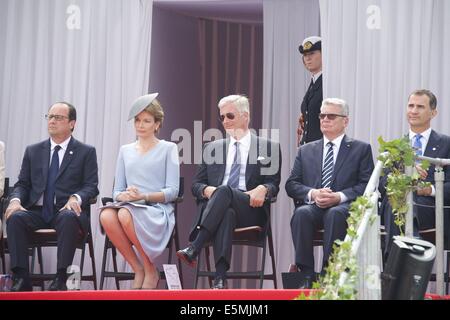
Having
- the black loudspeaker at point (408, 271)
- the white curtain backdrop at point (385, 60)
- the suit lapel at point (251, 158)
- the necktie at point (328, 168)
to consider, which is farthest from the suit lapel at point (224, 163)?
the black loudspeaker at point (408, 271)

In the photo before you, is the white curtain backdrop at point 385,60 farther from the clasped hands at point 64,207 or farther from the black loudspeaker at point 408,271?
the black loudspeaker at point 408,271

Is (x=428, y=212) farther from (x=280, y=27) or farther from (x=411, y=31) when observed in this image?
(x=280, y=27)

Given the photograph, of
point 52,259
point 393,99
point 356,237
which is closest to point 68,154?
point 52,259

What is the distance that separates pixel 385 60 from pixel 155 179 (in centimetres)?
232

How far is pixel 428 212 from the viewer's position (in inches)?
265

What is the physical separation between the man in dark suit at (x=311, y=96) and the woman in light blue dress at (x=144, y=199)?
1.27m

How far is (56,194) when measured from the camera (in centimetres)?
740

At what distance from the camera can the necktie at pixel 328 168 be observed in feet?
23.3

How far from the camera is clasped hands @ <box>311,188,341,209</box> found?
22.2ft

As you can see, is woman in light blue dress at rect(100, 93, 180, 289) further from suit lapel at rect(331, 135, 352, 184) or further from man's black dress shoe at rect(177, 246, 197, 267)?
suit lapel at rect(331, 135, 352, 184)

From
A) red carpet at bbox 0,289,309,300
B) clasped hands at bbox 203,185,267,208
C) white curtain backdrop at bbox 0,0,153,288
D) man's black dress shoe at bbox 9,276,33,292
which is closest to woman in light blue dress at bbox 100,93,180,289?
clasped hands at bbox 203,185,267,208

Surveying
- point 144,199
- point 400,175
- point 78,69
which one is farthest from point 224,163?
point 400,175

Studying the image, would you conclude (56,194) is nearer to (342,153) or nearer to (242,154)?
(242,154)
